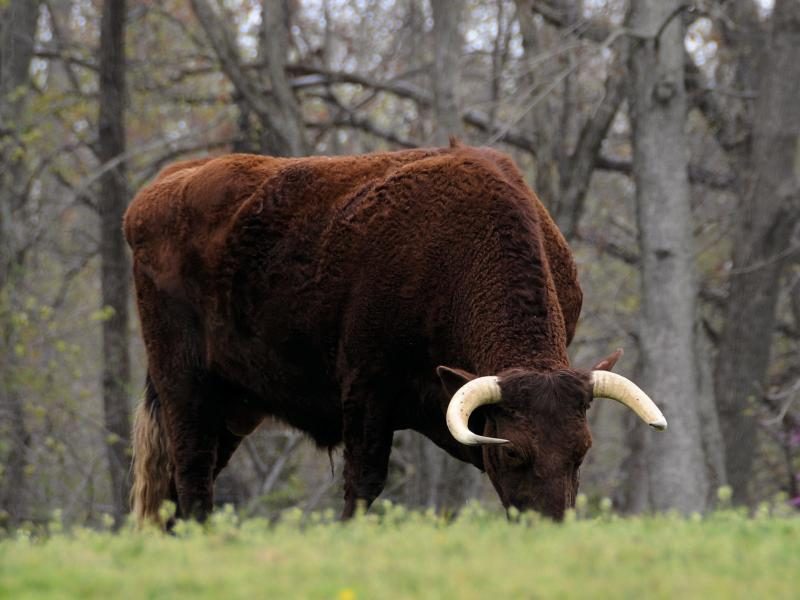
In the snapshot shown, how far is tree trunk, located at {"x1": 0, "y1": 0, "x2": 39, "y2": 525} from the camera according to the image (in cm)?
1722

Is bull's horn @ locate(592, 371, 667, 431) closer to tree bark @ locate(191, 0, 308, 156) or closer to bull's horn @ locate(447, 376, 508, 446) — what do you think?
bull's horn @ locate(447, 376, 508, 446)

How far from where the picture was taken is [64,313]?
24125 millimetres

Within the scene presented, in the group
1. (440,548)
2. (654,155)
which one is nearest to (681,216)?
(654,155)

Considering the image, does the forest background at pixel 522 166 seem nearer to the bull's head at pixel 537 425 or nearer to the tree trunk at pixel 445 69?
the tree trunk at pixel 445 69

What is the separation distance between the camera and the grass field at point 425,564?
168 inches

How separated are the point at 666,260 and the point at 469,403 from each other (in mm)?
9508

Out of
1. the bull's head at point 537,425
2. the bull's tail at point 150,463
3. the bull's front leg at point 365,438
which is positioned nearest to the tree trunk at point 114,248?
the bull's tail at point 150,463

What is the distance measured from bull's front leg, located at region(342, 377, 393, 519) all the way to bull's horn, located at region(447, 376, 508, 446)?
3.36ft

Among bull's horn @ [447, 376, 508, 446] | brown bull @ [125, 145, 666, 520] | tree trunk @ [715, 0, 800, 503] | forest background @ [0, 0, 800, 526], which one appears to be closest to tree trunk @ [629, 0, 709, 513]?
forest background @ [0, 0, 800, 526]

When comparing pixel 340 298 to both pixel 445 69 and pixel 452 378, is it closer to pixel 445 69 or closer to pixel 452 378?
pixel 452 378

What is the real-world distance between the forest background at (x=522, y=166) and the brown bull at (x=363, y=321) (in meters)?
5.96

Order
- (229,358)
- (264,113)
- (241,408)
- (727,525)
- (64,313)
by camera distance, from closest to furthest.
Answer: (727,525)
(229,358)
(241,408)
(264,113)
(64,313)

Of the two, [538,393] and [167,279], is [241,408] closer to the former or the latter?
[167,279]

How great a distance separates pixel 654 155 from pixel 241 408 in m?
8.05
